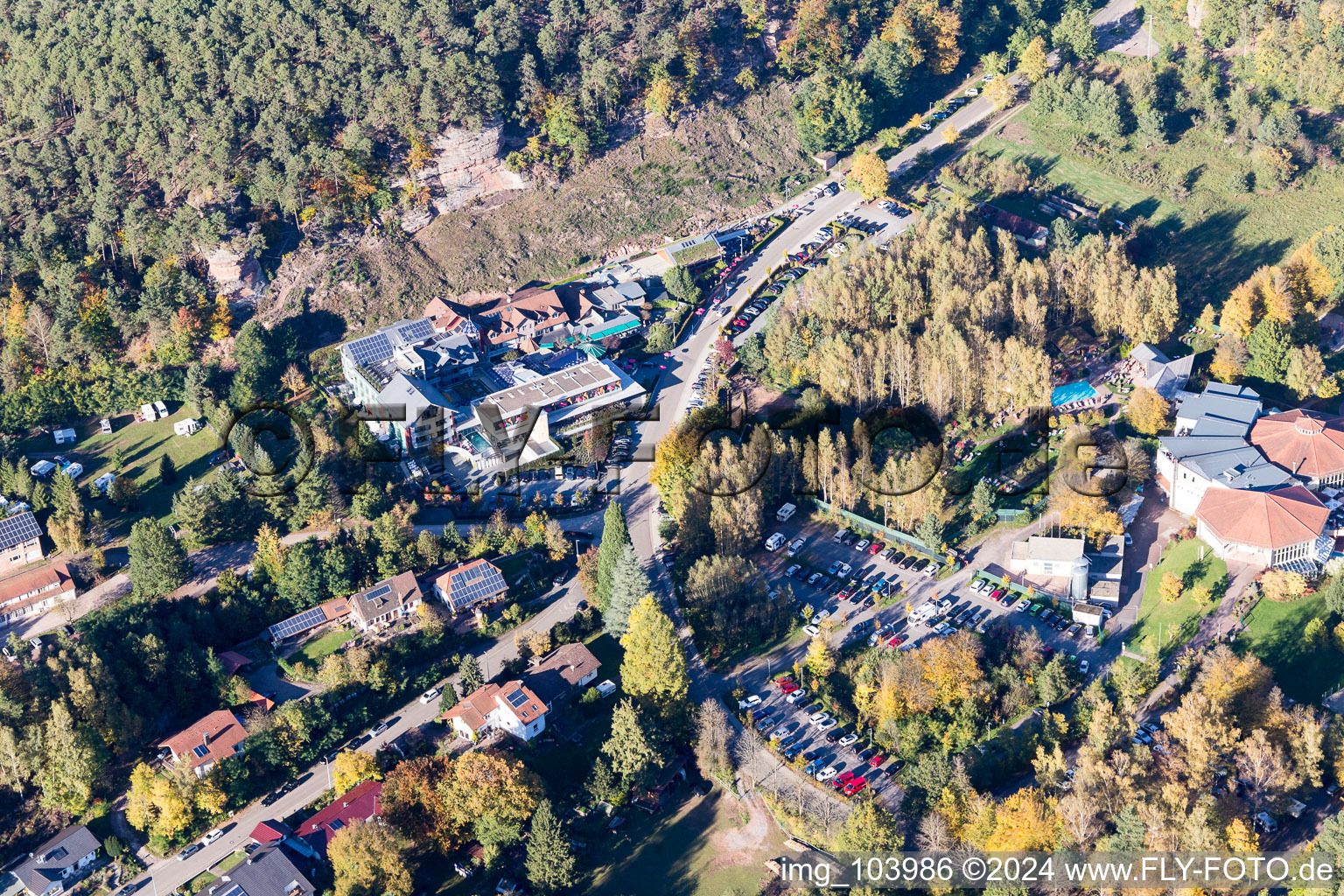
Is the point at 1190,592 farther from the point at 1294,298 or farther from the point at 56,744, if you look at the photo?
the point at 56,744

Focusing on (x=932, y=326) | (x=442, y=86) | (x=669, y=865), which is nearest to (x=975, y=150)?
(x=932, y=326)

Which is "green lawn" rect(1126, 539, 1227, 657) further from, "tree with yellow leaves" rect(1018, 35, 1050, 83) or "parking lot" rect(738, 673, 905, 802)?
"tree with yellow leaves" rect(1018, 35, 1050, 83)

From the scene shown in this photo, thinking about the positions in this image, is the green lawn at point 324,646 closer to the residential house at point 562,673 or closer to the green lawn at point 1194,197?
the residential house at point 562,673

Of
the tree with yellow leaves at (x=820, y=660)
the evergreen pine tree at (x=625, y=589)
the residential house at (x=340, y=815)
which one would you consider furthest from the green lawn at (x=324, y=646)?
the tree with yellow leaves at (x=820, y=660)

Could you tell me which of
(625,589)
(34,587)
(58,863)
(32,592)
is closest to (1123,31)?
(625,589)

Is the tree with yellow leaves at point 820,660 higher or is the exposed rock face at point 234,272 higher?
the exposed rock face at point 234,272

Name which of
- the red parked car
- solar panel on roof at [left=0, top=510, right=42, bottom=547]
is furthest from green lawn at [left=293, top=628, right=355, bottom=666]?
the red parked car
